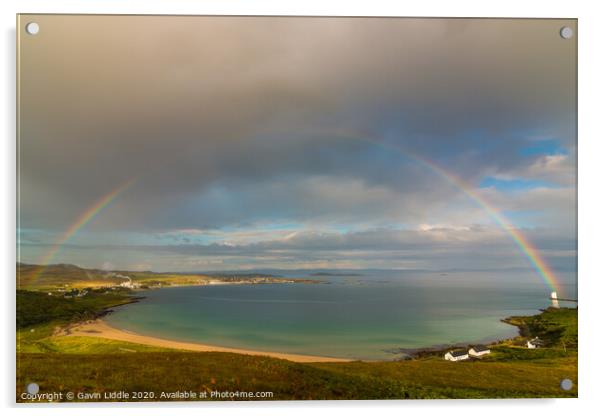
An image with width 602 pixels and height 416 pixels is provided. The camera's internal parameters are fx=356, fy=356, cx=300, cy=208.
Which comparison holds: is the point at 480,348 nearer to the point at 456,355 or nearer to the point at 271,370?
the point at 456,355

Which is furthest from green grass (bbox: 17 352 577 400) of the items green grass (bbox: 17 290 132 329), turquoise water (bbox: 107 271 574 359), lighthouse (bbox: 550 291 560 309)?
lighthouse (bbox: 550 291 560 309)

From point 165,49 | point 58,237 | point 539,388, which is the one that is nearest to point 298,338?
point 539,388

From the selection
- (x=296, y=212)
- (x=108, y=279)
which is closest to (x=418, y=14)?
(x=296, y=212)

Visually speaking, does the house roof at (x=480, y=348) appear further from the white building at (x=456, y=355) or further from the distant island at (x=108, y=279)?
the distant island at (x=108, y=279)

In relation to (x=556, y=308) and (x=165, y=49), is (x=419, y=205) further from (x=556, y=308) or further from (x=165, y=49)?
(x=165, y=49)

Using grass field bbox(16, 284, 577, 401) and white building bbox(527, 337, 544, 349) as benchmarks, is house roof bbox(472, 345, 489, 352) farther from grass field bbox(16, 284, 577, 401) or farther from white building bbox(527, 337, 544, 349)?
white building bbox(527, 337, 544, 349)

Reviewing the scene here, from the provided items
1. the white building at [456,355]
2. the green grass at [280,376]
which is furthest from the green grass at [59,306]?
the white building at [456,355]
